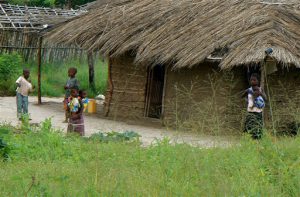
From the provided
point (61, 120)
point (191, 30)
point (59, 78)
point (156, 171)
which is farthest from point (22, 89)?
point (59, 78)

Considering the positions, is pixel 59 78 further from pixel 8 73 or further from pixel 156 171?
pixel 156 171

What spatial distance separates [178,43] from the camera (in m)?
13.0

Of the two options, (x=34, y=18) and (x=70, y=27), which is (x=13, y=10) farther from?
(x=70, y=27)

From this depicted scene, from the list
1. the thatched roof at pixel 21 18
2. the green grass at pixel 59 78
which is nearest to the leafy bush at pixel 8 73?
the green grass at pixel 59 78

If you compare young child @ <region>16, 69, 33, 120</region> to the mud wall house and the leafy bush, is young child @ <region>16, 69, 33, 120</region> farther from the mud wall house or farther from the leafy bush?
the leafy bush

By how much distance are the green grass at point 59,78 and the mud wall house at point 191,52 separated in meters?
4.47

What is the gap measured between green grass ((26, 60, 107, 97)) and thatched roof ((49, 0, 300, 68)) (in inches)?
181

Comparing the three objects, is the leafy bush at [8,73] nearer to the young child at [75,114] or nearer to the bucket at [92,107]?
the bucket at [92,107]

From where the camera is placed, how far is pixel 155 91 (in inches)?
599

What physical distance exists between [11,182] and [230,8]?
334 inches

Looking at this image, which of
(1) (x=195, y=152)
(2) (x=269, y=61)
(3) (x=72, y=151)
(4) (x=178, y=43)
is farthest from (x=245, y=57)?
(1) (x=195, y=152)

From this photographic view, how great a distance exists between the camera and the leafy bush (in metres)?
19.1

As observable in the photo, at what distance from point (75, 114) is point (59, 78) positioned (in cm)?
1057

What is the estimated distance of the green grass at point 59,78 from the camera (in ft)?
66.2
